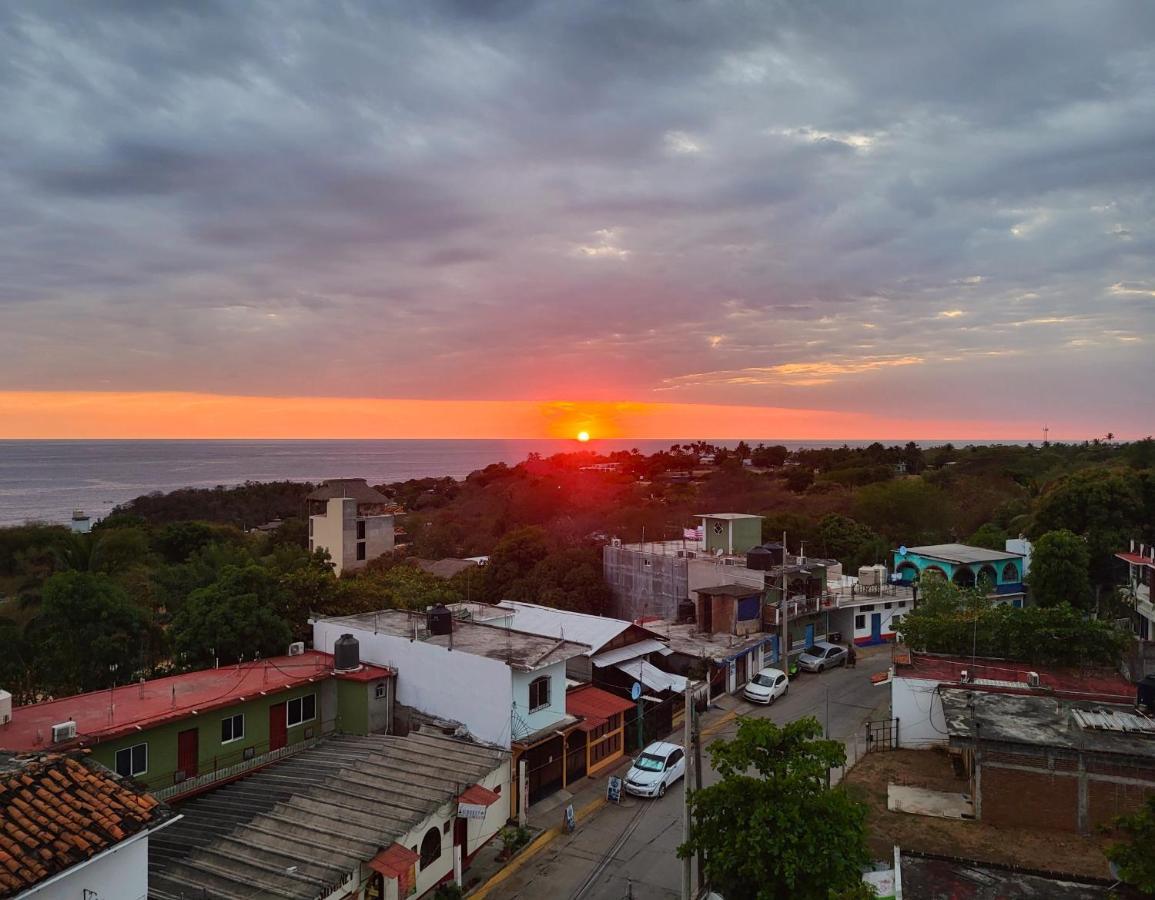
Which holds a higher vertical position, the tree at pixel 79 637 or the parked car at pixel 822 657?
the tree at pixel 79 637

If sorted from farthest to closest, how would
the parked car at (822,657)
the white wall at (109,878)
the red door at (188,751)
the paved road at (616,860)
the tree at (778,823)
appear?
the parked car at (822,657), the red door at (188,751), the paved road at (616,860), the tree at (778,823), the white wall at (109,878)

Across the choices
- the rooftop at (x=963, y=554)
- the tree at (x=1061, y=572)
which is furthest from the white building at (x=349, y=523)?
the tree at (x=1061, y=572)

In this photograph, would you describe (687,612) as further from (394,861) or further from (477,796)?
(394,861)

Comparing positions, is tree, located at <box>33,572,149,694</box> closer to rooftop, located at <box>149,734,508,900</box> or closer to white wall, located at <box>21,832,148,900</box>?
rooftop, located at <box>149,734,508,900</box>

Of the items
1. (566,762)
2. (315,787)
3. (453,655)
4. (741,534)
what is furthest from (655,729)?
(741,534)

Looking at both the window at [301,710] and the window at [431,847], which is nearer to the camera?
the window at [431,847]

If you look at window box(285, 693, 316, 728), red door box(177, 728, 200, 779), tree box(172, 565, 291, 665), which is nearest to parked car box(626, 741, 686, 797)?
window box(285, 693, 316, 728)

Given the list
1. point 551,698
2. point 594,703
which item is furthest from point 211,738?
point 594,703

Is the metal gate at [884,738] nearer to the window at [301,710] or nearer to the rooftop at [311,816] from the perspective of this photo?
the rooftop at [311,816]
